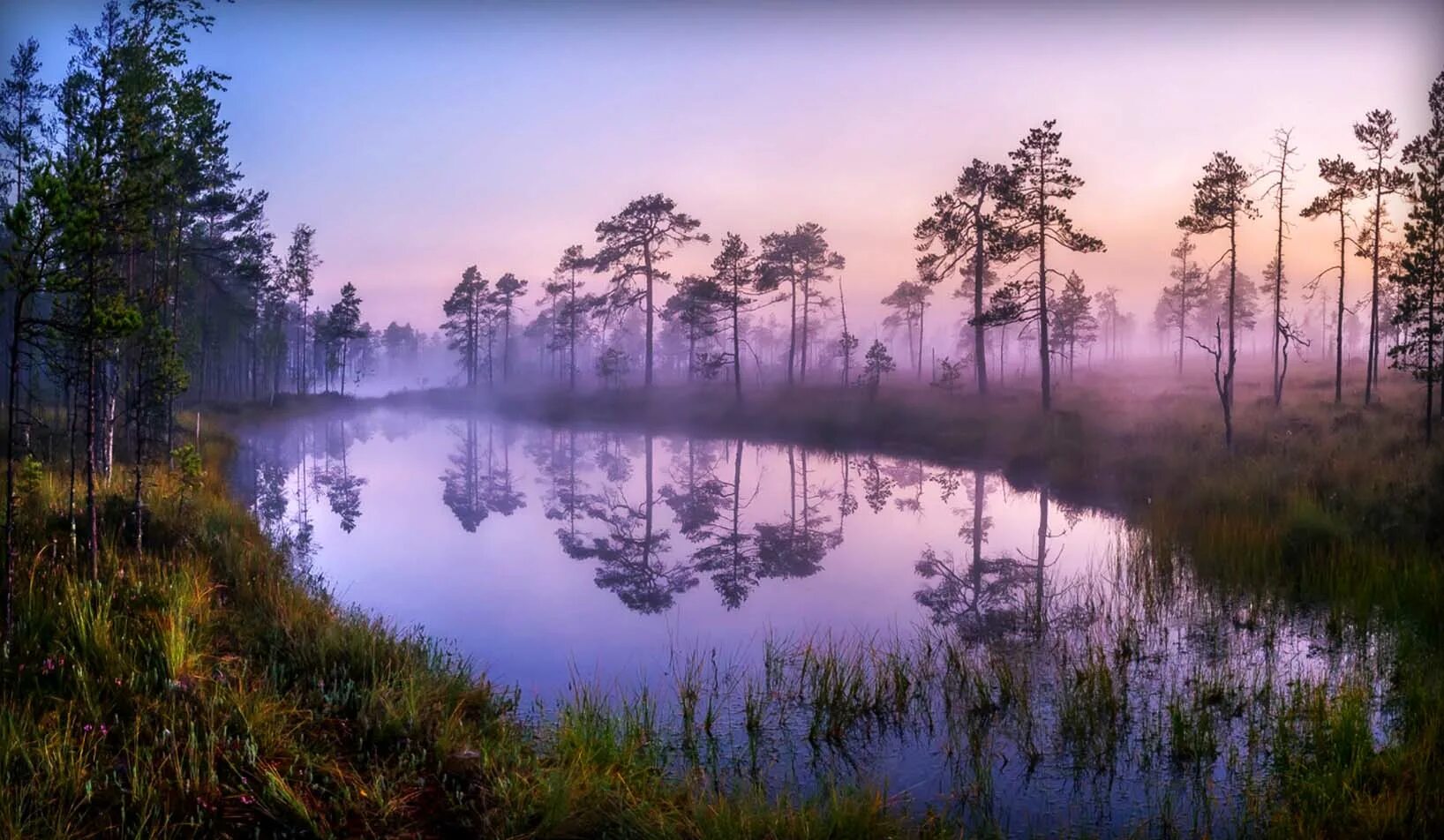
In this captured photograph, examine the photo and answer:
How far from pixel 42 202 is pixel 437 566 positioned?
30.1 feet

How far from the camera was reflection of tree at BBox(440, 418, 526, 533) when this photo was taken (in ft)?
65.8

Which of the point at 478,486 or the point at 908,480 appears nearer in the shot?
the point at 908,480

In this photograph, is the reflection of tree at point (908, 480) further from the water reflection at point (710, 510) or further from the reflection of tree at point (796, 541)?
the reflection of tree at point (796, 541)

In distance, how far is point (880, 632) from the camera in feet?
32.7

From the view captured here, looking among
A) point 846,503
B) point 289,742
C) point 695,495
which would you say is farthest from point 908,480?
point 289,742

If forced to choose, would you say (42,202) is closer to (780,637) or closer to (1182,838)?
(780,637)

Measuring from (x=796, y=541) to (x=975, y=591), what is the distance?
4837 millimetres

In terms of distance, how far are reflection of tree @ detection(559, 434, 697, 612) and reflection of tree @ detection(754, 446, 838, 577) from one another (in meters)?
1.69

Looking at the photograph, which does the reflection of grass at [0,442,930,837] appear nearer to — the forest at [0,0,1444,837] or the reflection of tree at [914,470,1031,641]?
the forest at [0,0,1444,837]

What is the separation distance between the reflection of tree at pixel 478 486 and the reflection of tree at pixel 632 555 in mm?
2406

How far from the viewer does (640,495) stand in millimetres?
22547

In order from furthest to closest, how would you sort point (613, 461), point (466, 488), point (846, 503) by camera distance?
point (613, 461) → point (466, 488) → point (846, 503)

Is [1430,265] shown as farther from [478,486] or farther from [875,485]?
[478,486]

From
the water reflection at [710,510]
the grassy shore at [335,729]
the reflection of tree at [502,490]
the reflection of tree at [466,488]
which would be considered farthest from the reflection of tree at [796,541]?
the reflection of tree at [502,490]
